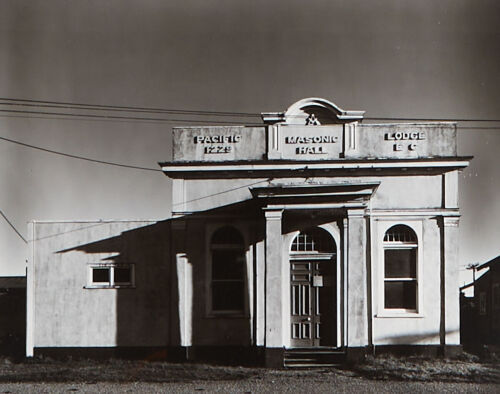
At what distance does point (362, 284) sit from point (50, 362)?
28.0 ft

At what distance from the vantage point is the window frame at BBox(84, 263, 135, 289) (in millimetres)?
18031

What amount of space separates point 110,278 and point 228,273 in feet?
10.8

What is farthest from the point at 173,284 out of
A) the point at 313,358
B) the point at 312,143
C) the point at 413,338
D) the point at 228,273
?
the point at 413,338

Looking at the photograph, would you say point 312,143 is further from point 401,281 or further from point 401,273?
point 401,281

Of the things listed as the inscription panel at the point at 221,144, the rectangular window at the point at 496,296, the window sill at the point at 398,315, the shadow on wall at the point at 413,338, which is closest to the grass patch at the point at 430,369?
the shadow on wall at the point at 413,338

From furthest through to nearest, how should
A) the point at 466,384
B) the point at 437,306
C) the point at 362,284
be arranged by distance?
the point at 437,306, the point at 362,284, the point at 466,384

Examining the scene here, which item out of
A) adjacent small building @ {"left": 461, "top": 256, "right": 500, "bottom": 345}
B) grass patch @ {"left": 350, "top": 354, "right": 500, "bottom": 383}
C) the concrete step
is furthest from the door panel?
adjacent small building @ {"left": 461, "top": 256, "right": 500, "bottom": 345}

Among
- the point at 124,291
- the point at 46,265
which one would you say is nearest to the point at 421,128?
the point at 124,291

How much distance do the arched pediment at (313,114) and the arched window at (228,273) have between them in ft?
10.7

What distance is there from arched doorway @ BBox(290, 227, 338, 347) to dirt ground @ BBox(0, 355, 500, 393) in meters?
1.30

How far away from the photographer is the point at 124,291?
18016mm

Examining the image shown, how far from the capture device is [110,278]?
59.4 feet

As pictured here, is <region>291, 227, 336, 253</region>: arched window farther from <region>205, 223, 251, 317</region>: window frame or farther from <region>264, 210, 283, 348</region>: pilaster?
<region>205, 223, 251, 317</region>: window frame

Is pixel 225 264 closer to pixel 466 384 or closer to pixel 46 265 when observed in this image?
pixel 46 265
